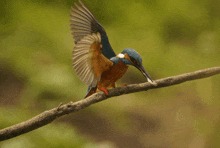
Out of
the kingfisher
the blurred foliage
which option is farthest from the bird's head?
the blurred foliage

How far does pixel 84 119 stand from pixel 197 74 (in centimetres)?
44

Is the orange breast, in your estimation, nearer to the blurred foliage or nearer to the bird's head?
the bird's head

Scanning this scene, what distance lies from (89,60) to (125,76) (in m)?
0.37

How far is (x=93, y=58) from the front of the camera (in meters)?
0.53

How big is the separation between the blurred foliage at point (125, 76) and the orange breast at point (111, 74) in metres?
0.24

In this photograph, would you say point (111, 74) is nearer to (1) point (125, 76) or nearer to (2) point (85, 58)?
(2) point (85, 58)

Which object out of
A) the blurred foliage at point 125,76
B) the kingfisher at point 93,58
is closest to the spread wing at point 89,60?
the kingfisher at point 93,58

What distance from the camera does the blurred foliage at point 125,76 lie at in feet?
2.52

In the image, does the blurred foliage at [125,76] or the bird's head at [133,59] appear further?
the blurred foliage at [125,76]

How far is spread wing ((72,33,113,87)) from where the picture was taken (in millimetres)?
504


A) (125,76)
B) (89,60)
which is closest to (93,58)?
(89,60)

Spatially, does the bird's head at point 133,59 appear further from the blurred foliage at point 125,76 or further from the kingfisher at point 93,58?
the blurred foliage at point 125,76

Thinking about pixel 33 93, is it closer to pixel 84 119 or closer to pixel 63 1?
pixel 84 119

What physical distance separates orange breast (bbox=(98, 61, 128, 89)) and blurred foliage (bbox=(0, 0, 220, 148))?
0.78 ft
